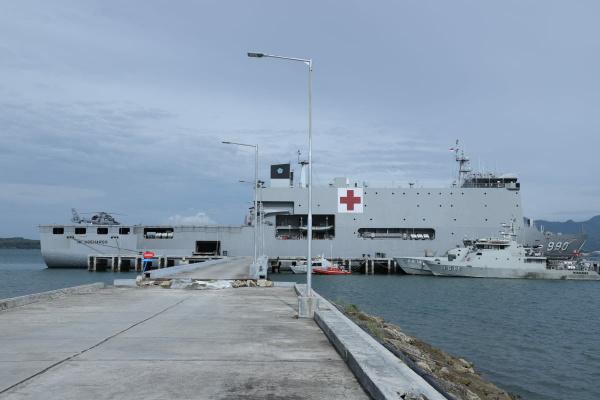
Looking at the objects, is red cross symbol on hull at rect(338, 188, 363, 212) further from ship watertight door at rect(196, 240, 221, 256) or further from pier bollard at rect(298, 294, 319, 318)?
pier bollard at rect(298, 294, 319, 318)

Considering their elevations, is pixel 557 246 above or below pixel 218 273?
above

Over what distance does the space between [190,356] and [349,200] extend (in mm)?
48515

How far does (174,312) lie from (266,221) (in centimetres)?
4475

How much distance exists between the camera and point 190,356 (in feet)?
21.0

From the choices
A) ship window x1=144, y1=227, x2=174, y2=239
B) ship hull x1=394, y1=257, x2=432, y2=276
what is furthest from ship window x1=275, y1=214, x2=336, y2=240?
ship window x1=144, y1=227, x2=174, y2=239

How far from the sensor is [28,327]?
28.2ft

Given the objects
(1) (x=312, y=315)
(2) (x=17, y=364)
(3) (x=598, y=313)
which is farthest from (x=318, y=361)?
(3) (x=598, y=313)

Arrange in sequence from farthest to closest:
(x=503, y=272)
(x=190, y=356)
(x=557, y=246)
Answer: (x=557, y=246)
(x=503, y=272)
(x=190, y=356)

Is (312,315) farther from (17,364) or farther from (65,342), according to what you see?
(17,364)

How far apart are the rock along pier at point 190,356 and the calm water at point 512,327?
5339 mm

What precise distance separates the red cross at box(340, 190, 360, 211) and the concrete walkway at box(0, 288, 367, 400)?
141ft

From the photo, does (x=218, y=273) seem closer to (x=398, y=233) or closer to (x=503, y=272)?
(x=503, y=272)

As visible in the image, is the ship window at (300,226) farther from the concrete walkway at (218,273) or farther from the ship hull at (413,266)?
the concrete walkway at (218,273)

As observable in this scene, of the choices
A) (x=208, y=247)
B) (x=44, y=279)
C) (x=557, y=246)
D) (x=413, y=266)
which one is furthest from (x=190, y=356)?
(x=557, y=246)
